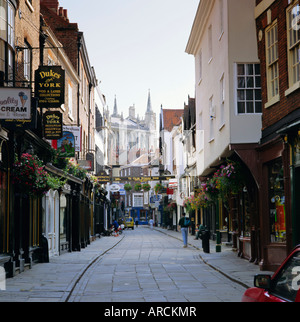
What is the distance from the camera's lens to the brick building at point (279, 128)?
43.2 ft

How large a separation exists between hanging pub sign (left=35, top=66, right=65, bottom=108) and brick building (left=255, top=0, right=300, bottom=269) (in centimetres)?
601

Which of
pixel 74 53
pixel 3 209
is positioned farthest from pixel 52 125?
pixel 74 53

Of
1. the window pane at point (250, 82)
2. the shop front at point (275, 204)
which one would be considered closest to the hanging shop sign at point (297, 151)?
the shop front at point (275, 204)

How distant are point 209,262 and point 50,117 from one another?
7.17 meters

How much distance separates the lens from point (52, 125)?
18.7m

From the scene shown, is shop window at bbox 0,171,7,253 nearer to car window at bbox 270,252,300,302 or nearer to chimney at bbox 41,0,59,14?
car window at bbox 270,252,300,302

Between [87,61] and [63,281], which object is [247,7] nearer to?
[63,281]

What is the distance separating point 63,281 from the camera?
44.3ft

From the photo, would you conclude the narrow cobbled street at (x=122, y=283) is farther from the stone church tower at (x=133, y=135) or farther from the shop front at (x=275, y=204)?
the stone church tower at (x=133, y=135)

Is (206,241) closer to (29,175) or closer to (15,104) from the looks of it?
(29,175)

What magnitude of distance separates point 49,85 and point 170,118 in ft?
223

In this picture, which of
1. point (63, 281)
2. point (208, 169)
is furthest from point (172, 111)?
point (63, 281)

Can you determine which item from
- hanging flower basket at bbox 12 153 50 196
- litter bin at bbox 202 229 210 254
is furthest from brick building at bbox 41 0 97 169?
hanging flower basket at bbox 12 153 50 196

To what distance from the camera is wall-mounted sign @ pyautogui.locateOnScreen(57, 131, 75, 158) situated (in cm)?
2116
